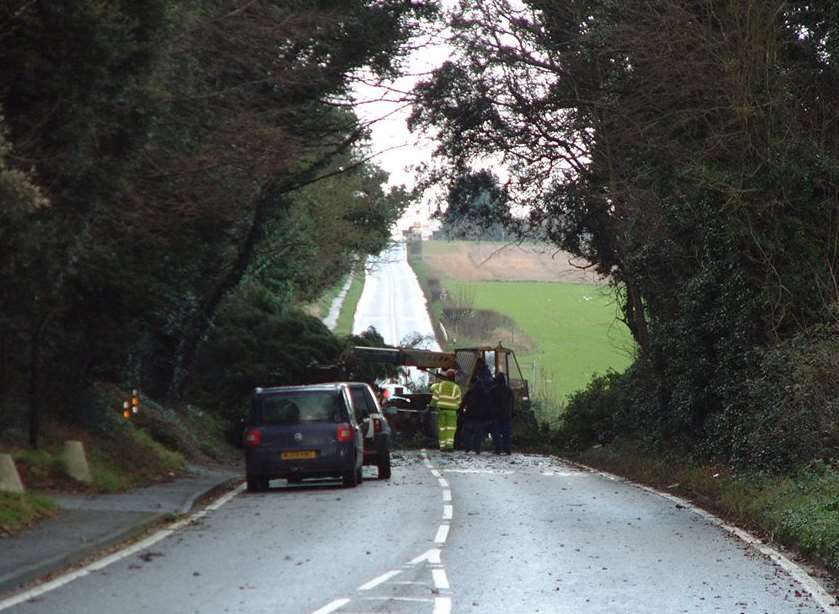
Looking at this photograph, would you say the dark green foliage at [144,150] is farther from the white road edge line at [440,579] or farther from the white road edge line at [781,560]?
the white road edge line at [781,560]

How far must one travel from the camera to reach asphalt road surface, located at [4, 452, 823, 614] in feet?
39.4

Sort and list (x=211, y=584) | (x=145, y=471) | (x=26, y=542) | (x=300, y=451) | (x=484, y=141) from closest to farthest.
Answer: (x=211, y=584) → (x=26, y=542) → (x=300, y=451) → (x=145, y=471) → (x=484, y=141)

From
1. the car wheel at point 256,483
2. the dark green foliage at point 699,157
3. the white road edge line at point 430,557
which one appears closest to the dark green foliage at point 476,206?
the dark green foliage at point 699,157

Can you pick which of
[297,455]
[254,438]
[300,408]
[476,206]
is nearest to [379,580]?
[297,455]

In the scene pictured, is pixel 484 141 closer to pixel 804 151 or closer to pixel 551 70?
pixel 551 70

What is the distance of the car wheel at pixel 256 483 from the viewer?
992 inches

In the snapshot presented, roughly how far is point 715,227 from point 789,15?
3.74 metres

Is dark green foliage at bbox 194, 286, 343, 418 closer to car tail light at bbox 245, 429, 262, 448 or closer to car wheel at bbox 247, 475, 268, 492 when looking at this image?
car wheel at bbox 247, 475, 268, 492

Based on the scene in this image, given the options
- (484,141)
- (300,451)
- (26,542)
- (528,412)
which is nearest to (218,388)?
(528,412)

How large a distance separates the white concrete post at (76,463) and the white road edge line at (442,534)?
6.76m

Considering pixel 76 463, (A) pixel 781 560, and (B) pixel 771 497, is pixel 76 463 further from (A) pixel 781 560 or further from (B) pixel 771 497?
(A) pixel 781 560

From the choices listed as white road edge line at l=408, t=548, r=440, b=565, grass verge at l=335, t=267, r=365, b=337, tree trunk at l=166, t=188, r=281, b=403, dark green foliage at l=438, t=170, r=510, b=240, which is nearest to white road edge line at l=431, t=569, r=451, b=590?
white road edge line at l=408, t=548, r=440, b=565

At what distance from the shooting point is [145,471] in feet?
87.6

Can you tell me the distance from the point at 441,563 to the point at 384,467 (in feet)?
46.5
